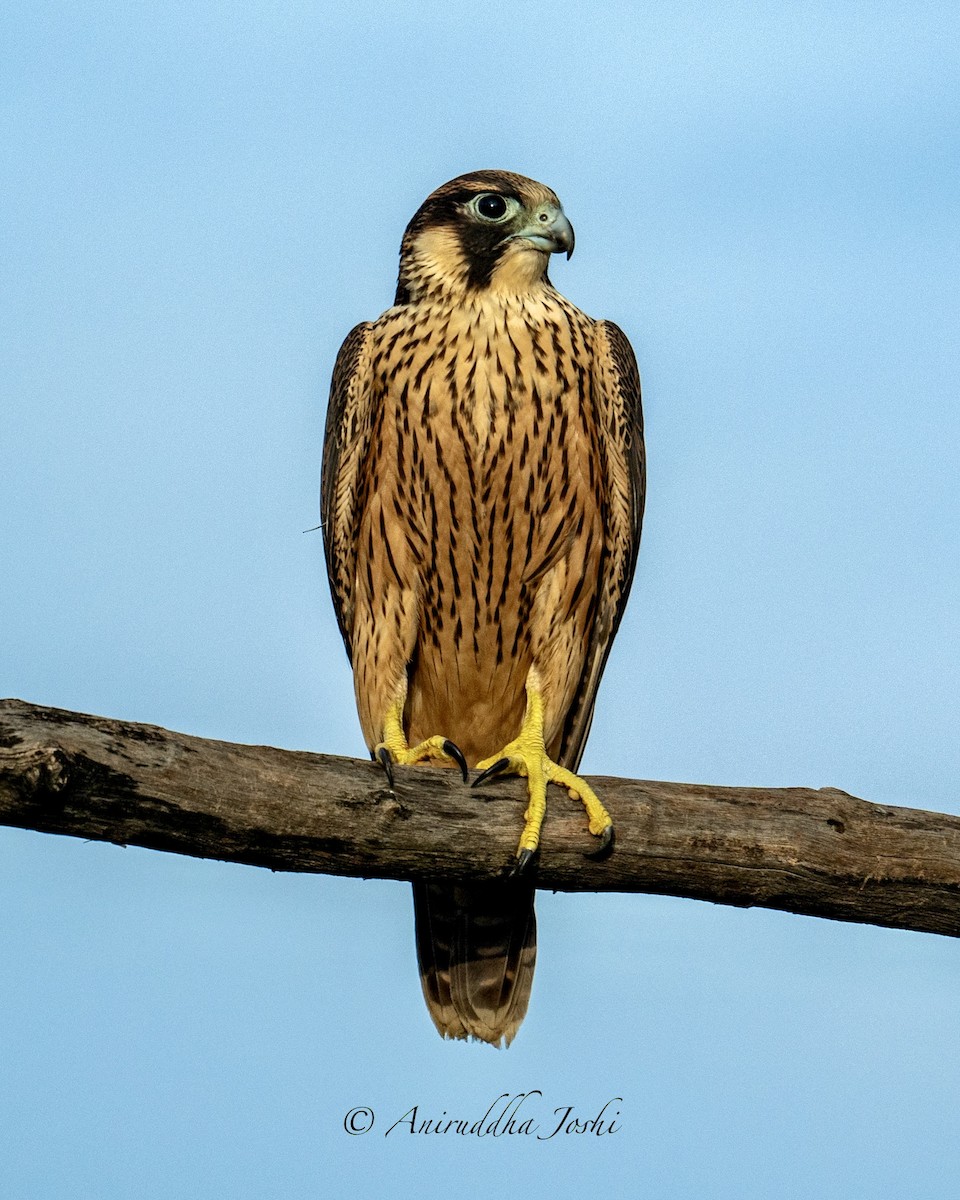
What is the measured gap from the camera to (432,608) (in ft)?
15.6

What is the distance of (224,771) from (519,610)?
5.24ft

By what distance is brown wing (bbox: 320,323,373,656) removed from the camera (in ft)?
15.5

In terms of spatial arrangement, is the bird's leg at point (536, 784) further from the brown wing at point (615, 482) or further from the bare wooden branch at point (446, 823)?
the brown wing at point (615, 482)

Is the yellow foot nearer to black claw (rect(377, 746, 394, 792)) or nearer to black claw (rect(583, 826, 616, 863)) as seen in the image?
black claw (rect(377, 746, 394, 792))

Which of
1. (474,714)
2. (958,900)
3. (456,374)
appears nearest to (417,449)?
(456,374)

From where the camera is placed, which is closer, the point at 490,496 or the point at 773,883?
the point at 773,883

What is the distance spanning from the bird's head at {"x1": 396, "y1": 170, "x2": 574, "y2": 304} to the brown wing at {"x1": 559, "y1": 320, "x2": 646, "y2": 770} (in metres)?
0.35

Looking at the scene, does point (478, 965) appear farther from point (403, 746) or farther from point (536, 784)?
point (536, 784)

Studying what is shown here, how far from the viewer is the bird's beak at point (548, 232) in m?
4.64

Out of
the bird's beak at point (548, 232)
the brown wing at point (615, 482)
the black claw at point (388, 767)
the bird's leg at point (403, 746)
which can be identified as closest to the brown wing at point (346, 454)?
the bird's leg at point (403, 746)

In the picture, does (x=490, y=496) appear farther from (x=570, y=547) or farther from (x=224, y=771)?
(x=224, y=771)

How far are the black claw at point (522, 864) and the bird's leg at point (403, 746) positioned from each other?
455 millimetres

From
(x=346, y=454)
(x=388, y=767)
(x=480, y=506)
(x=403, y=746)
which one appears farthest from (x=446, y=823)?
(x=346, y=454)

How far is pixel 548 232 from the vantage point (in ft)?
15.3
